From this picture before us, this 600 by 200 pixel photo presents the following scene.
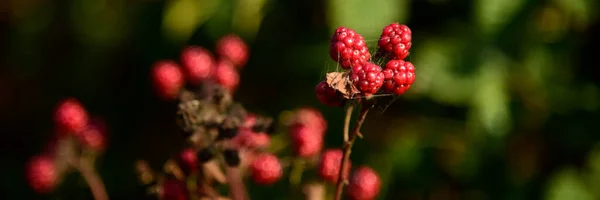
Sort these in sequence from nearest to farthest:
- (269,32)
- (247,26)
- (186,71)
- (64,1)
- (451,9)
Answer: (186,71) → (247,26) → (451,9) → (269,32) → (64,1)

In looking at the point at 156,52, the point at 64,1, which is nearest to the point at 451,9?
the point at 156,52

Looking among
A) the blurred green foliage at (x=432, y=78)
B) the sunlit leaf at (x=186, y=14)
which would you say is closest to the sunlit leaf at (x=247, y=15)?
the blurred green foliage at (x=432, y=78)

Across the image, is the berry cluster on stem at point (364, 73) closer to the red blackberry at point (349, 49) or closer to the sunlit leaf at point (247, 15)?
the red blackberry at point (349, 49)

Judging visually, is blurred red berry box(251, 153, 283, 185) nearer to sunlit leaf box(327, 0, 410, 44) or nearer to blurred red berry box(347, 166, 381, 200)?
blurred red berry box(347, 166, 381, 200)

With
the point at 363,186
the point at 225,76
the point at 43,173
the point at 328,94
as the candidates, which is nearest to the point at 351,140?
the point at 328,94

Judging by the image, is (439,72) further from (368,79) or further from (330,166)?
(368,79)

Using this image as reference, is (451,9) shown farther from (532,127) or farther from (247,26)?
(247,26)
